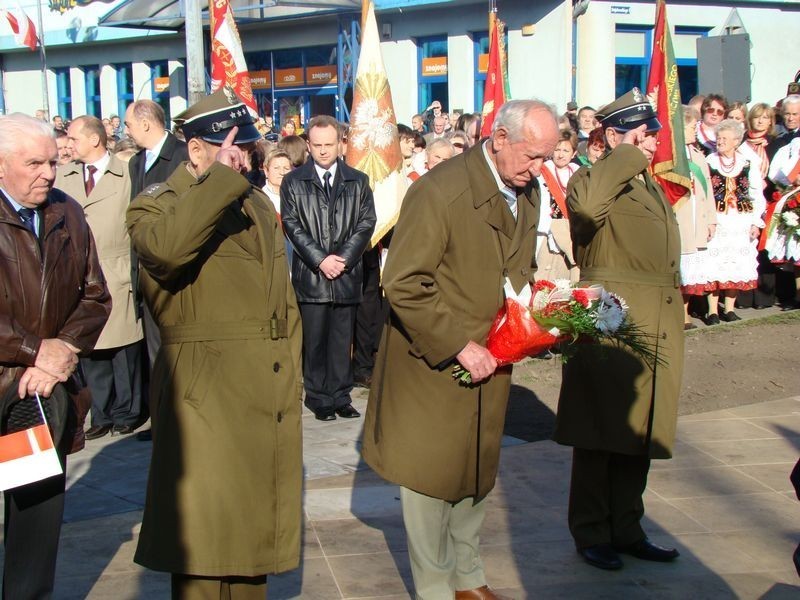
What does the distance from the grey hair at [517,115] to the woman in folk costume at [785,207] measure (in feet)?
26.2

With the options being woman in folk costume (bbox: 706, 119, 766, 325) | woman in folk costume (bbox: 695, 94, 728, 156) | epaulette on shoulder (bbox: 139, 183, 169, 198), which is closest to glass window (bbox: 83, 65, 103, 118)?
woman in folk costume (bbox: 695, 94, 728, 156)

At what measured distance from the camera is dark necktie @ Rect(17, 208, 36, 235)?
13.3 ft

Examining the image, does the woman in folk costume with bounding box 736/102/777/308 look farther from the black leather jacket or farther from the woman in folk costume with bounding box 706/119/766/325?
the black leather jacket

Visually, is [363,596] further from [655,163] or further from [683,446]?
[655,163]

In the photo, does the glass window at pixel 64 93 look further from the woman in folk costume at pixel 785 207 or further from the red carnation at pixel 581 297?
the red carnation at pixel 581 297

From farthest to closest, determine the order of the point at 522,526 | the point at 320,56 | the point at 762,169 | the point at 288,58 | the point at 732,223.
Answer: the point at 288,58 → the point at 320,56 → the point at 762,169 → the point at 732,223 → the point at 522,526

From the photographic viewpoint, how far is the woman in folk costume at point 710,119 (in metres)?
12.0

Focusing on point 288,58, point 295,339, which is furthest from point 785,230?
point 288,58

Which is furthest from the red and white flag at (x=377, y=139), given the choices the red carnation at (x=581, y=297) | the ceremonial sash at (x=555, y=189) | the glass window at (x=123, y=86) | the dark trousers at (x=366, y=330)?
the glass window at (x=123, y=86)

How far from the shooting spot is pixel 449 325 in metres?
4.19

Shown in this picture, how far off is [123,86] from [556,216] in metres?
24.9

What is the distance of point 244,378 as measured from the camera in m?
3.84

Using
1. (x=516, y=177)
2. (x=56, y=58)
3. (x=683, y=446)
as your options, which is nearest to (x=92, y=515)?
(x=516, y=177)

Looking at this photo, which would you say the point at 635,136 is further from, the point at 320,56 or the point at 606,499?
the point at 320,56
